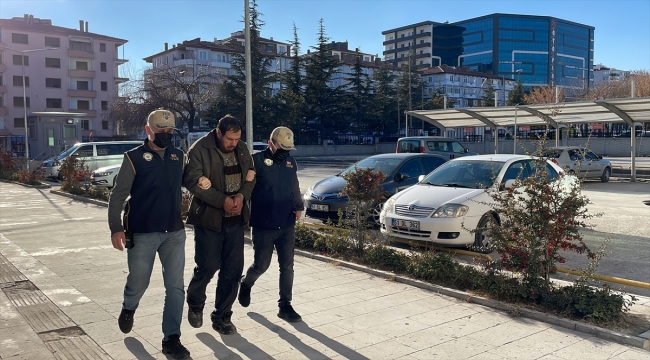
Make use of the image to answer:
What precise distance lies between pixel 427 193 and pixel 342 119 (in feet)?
159

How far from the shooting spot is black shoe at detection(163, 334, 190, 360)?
4402 mm

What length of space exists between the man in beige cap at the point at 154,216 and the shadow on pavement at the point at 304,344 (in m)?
0.93

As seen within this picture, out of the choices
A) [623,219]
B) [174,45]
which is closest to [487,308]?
[623,219]

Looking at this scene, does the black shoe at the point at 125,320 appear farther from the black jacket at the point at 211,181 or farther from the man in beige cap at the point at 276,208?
the man in beige cap at the point at 276,208

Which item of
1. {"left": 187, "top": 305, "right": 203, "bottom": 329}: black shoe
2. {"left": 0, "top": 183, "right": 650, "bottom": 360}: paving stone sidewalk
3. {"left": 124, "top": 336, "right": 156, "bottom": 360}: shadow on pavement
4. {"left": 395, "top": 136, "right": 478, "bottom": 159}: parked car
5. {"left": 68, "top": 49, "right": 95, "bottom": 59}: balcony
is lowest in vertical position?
{"left": 0, "top": 183, "right": 650, "bottom": 360}: paving stone sidewalk

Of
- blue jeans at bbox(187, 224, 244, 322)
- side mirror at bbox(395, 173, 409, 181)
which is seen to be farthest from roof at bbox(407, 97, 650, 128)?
blue jeans at bbox(187, 224, 244, 322)

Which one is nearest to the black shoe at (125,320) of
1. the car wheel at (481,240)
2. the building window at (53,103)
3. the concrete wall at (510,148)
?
the car wheel at (481,240)

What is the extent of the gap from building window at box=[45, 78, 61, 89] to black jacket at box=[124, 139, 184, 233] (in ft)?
Answer: 235

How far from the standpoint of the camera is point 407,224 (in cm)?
848

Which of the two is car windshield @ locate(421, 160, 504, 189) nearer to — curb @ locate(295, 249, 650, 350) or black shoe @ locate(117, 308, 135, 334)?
curb @ locate(295, 249, 650, 350)

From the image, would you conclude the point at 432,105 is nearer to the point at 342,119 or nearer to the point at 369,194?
the point at 342,119

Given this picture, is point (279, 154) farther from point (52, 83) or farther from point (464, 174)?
point (52, 83)

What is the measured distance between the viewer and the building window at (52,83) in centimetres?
6769

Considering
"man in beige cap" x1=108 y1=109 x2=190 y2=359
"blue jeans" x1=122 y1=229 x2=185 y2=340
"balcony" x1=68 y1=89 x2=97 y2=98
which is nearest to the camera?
"man in beige cap" x1=108 y1=109 x2=190 y2=359
